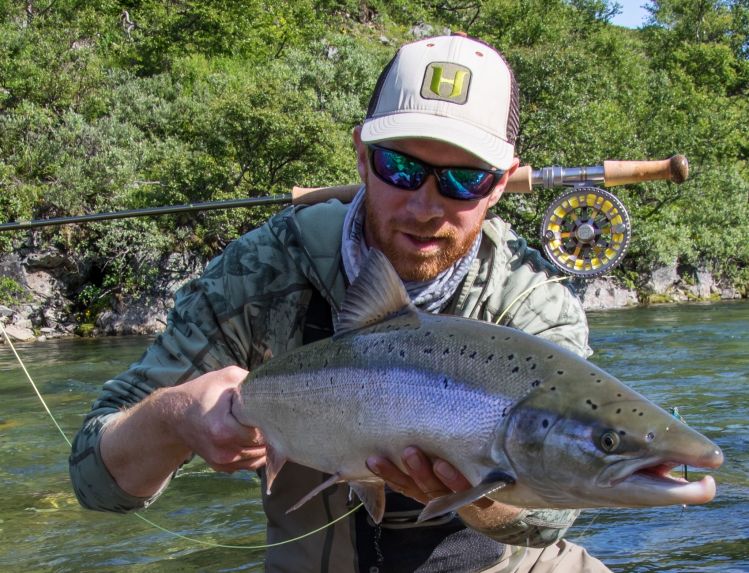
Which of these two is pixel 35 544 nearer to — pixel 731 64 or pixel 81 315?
pixel 81 315

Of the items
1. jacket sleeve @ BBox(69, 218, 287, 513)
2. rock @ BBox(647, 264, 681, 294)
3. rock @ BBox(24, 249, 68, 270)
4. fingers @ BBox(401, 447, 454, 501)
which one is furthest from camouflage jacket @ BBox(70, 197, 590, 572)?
rock @ BBox(647, 264, 681, 294)

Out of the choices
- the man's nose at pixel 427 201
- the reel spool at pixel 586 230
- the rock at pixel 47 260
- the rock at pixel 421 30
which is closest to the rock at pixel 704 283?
the rock at pixel 47 260

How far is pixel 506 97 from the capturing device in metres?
2.88

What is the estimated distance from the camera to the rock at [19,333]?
1953cm

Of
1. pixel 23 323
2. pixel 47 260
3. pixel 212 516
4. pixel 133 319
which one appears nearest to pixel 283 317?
pixel 212 516

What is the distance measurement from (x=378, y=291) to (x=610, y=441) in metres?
0.83

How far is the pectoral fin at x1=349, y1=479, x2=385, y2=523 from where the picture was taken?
236 cm

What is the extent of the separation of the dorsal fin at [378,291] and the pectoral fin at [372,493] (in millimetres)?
410

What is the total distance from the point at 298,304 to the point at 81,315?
767 inches

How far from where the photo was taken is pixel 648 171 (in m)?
4.69

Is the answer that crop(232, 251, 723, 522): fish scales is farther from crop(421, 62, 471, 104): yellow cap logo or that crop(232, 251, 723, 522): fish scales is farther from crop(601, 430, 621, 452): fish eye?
crop(421, 62, 471, 104): yellow cap logo

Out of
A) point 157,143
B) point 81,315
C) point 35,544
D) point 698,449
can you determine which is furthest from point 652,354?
point 157,143

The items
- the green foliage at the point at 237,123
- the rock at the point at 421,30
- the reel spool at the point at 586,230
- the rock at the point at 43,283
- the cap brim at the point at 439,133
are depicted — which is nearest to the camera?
the cap brim at the point at 439,133

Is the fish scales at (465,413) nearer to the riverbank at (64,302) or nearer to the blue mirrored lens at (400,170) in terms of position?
the blue mirrored lens at (400,170)
